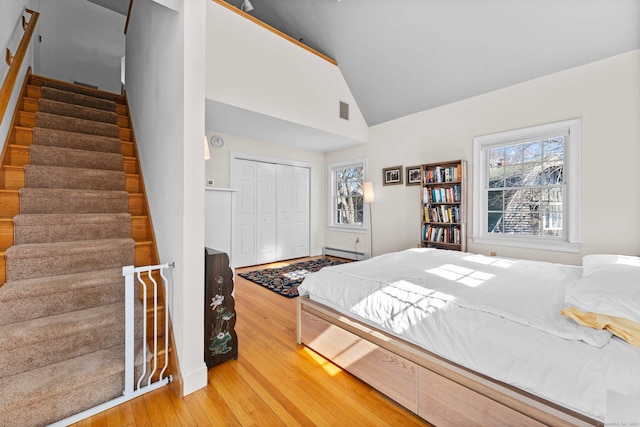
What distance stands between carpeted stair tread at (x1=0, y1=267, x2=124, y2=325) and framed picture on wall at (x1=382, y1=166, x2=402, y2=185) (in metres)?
3.94

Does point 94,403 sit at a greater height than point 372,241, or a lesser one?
lesser

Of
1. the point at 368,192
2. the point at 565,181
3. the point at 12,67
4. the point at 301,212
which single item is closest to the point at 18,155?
the point at 12,67

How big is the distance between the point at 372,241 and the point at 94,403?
4243 mm

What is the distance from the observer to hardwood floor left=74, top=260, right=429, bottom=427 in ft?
4.75

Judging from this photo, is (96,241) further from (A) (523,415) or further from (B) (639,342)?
(B) (639,342)

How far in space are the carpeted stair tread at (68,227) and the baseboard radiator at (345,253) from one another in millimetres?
3819

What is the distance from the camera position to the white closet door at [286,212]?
17.7 ft

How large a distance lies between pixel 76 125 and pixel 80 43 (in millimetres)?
3238

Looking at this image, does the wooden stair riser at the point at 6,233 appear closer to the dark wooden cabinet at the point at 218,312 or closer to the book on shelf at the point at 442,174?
the dark wooden cabinet at the point at 218,312

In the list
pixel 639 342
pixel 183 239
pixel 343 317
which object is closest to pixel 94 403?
pixel 183 239

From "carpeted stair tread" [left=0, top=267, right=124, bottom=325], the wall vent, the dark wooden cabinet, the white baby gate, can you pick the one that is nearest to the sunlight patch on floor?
the dark wooden cabinet

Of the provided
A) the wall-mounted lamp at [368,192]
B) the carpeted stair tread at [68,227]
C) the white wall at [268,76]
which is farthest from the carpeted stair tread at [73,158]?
the wall-mounted lamp at [368,192]

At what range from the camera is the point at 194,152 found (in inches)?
66.5

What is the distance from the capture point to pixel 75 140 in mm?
2828
